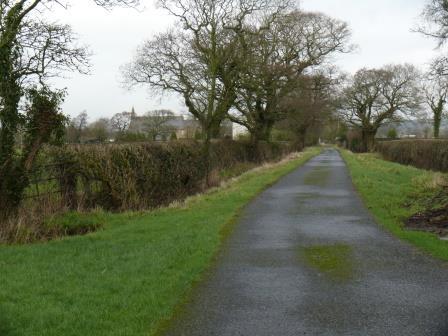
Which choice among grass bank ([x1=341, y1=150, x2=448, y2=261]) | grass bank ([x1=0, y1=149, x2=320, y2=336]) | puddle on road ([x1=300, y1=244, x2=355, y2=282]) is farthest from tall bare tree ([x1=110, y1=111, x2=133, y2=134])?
puddle on road ([x1=300, y1=244, x2=355, y2=282])

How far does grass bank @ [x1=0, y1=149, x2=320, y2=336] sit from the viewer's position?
5.45m

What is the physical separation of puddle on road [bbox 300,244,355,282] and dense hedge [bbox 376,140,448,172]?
76.6ft

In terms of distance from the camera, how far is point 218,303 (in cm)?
620

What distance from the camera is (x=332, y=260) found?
332 inches

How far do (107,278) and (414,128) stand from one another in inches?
4280

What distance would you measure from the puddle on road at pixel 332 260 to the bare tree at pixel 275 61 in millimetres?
22595

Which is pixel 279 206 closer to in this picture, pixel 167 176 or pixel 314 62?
pixel 167 176

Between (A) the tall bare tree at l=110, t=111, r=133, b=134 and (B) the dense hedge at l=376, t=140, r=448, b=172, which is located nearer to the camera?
(B) the dense hedge at l=376, t=140, r=448, b=172

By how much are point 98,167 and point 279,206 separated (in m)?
5.70

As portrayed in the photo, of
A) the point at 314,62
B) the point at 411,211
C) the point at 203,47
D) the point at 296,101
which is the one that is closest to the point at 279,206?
the point at 411,211

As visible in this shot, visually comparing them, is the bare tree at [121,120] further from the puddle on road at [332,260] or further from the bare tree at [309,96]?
the puddle on road at [332,260]

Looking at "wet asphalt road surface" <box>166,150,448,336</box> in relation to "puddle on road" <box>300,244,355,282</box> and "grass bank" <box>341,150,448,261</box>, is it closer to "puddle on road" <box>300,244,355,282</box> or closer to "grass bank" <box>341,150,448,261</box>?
"puddle on road" <box>300,244,355,282</box>

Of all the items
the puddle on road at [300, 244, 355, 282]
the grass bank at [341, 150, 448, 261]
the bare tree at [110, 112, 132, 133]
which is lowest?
the puddle on road at [300, 244, 355, 282]

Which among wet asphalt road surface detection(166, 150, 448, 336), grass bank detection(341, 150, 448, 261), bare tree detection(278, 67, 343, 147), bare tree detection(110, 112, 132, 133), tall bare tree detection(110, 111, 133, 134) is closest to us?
wet asphalt road surface detection(166, 150, 448, 336)
